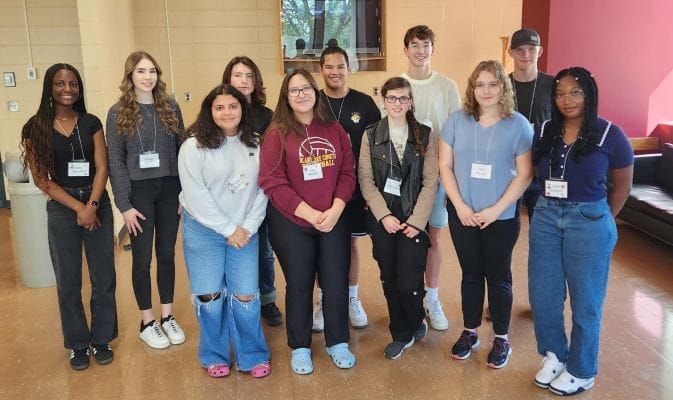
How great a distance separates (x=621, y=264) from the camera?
4219 millimetres

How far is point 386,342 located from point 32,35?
5487mm

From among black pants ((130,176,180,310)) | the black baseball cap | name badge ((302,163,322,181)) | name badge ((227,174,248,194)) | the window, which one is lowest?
black pants ((130,176,180,310))

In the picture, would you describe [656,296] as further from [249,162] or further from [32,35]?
[32,35]

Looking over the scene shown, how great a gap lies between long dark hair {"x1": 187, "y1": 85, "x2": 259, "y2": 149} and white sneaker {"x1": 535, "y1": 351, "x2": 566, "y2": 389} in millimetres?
1707

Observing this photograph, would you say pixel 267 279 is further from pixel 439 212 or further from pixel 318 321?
pixel 439 212

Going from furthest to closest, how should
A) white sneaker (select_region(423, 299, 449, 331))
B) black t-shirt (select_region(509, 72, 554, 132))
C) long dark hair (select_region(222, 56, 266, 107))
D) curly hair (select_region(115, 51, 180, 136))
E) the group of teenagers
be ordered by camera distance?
white sneaker (select_region(423, 299, 449, 331)), black t-shirt (select_region(509, 72, 554, 132)), long dark hair (select_region(222, 56, 266, 107)), curly hair (select_region(115, 51, 180, 136)), the group of teenagers

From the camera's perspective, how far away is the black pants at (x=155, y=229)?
2.84 metres

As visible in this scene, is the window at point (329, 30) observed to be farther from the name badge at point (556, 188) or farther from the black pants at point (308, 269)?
the name badge at point (556, 188)

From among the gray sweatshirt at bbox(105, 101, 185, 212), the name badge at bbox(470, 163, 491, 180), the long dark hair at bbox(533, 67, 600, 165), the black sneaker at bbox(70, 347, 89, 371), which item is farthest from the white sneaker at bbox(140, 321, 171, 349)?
the long dark hair at bbox(533, 67, 600, 165)

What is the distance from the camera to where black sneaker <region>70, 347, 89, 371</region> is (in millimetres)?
2814

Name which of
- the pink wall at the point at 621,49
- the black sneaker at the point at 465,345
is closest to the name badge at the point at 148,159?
the black sneaker at the point at 465,345

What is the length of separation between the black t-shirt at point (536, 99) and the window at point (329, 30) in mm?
3801

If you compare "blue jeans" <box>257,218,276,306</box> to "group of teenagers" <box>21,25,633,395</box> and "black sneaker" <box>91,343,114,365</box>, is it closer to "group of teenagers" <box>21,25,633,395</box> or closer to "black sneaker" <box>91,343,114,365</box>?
"group of teenagers" <box>21,25,633,395</box>

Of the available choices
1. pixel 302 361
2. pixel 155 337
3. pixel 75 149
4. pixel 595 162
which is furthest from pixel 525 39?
pixel 155 337
